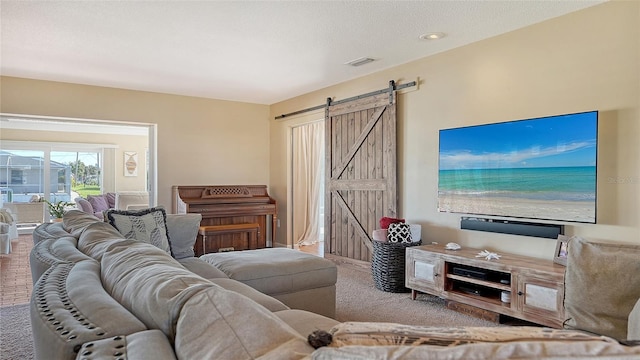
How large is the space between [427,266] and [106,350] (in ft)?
10.2

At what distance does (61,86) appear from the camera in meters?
5.35

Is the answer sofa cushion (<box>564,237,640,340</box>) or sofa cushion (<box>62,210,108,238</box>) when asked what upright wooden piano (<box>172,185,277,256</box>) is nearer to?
sofa cushion (<box>62,210,108,238</box>)

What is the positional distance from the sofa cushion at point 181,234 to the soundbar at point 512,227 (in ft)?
7.98

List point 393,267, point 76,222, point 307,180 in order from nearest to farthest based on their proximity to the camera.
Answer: point 76,222 → point 393,267 → point 307,180

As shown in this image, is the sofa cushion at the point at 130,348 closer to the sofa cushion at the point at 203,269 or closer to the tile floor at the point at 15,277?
the sofa cushion at the point at 203,269

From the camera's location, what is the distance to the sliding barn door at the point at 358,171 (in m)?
4.63

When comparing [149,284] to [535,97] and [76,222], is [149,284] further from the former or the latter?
[535,97]

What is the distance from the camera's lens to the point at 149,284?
3.58ft

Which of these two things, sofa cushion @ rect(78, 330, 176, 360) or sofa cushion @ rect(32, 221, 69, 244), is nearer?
sofa cushion @ rect(78, 330, 176, 360)

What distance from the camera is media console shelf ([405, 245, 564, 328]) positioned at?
2.78 m

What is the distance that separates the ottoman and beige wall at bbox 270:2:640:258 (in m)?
1.56

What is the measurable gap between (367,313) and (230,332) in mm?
2717

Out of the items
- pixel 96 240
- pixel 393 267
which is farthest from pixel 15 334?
pixel 393 267

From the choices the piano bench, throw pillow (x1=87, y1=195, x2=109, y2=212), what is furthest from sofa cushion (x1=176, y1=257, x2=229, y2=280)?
throw pillow (x1=87, y1=195, x2=109, y2=212)
